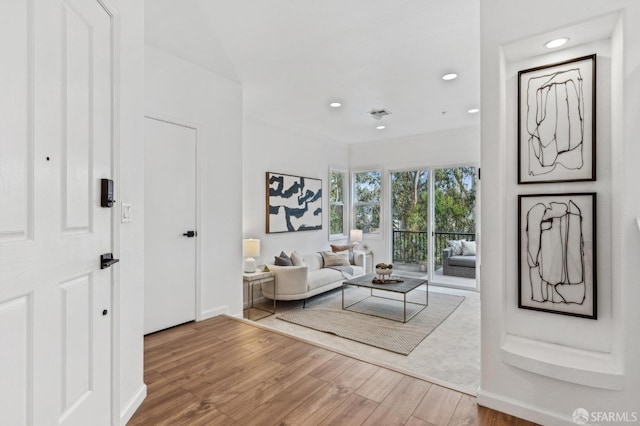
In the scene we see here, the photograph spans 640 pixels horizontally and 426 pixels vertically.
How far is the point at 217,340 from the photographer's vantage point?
2.80m

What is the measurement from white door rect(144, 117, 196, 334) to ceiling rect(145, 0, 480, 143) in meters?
0.81

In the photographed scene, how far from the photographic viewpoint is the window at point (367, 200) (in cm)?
655

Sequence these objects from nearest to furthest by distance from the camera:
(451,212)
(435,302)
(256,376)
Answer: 1. (256,376)
2. (435,302)
3. (451,212)

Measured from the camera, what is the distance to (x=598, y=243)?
1703 millimetres

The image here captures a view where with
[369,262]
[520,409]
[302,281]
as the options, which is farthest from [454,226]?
[520,409]

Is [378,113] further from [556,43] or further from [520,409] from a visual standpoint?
[520,409]

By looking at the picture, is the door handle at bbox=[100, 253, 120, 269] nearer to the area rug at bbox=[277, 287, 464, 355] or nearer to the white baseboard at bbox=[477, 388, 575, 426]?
the white baseboard at bbox=[477, 388, 575, 426]

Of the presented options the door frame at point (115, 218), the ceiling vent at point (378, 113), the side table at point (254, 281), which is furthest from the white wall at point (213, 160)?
the ceiling vent at point (378, 113)

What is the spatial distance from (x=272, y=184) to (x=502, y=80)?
12.1 ft

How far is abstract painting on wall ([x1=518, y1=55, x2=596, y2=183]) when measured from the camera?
1718 mm

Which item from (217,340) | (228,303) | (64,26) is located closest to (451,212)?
(228,303)

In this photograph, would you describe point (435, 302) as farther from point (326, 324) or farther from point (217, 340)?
point (217, 340)

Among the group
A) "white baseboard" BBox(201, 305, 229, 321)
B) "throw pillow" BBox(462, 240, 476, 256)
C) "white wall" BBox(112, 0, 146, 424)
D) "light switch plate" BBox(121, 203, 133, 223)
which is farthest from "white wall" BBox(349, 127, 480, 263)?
"light switch plate" BBox(121, 203, 133, 223)

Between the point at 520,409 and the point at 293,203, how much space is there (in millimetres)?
4232
